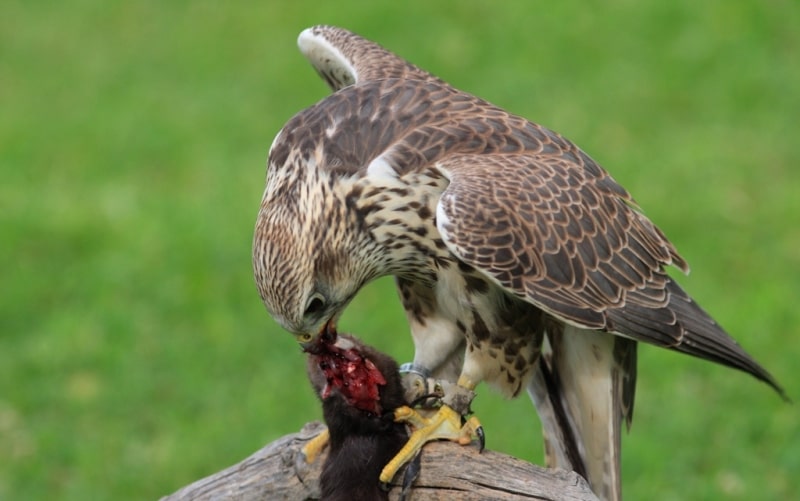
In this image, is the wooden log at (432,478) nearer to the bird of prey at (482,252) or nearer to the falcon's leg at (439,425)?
the falcon's leg at (439,425)

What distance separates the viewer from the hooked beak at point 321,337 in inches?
159

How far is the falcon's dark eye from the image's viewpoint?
396cm

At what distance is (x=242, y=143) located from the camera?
9.95 metres

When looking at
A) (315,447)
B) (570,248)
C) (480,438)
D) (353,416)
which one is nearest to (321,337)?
(353,416)

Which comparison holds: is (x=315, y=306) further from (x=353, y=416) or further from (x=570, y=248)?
(x=570, y=248)

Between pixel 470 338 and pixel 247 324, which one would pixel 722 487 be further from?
pixel 247 324

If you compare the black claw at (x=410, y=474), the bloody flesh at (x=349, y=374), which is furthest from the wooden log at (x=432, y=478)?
the bloody flesh at (x=349, y=374)

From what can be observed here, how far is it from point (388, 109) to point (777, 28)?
694 cm

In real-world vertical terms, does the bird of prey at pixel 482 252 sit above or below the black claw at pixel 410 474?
above

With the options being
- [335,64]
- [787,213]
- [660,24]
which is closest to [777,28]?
[660,24]

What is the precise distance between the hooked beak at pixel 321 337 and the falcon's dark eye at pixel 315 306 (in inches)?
Result: 2.8

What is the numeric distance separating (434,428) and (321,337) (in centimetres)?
49

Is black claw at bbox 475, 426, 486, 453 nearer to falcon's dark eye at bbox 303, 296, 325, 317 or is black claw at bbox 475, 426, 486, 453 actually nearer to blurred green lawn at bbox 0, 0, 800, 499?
falcon's dark eye at bbox 303, 296, 325, 317

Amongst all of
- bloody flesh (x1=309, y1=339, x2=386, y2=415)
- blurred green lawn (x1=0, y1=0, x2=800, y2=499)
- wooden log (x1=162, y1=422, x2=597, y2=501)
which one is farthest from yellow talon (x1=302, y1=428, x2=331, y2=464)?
blurred green lawn (x1=0, y1=0, x2=800, y2=499)
